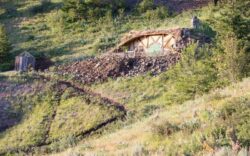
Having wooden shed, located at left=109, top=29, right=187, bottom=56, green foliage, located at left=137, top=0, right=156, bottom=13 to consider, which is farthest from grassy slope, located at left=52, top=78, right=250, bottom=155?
green foliage, located at left=137, top=0, right=156, bottom=13

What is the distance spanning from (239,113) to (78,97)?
22734 mm

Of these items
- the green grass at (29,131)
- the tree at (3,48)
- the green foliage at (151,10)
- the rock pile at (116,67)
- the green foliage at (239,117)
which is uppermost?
the green foliage at (151,10)

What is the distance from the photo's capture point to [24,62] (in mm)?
42750

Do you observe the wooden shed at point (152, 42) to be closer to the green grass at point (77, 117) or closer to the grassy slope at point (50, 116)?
the grassy slope at point (50, 116)

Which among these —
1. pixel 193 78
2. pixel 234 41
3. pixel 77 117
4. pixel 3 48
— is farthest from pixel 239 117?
pixel 3 48

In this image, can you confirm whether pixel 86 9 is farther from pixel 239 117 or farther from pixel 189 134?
pixel 239 117

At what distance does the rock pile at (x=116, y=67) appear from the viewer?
123 ft

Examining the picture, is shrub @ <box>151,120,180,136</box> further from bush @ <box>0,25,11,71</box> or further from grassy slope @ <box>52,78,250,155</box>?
bush @ <box>0,25,11,71</box>

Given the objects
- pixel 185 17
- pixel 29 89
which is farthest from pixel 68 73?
pixel 185 17

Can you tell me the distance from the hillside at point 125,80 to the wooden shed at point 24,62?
191 millimetres

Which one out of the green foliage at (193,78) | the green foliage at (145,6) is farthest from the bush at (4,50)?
the green foliage at (193,78)

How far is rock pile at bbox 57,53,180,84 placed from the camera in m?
37.5

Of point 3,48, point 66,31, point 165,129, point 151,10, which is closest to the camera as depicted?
point 165,129

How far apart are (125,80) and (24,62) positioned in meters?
10.5
